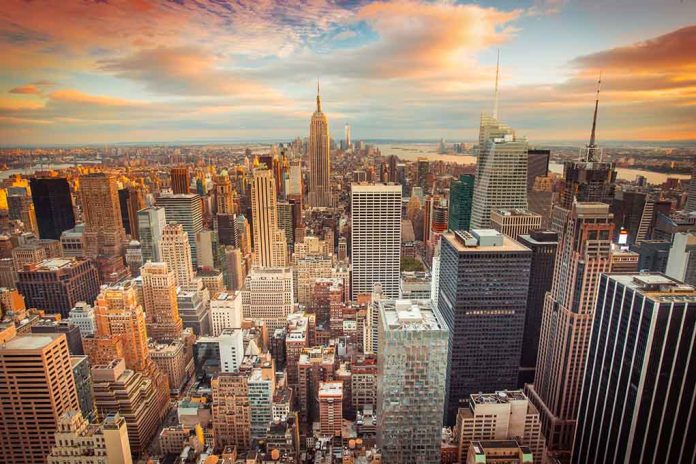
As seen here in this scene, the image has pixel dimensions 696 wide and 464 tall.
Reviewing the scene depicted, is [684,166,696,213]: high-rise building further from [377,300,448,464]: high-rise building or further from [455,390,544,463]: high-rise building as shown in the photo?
[377,300,448,464]: high-rise building

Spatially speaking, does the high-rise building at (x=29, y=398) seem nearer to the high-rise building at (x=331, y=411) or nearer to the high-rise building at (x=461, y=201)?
the high-rise building at (x=331, y=411)

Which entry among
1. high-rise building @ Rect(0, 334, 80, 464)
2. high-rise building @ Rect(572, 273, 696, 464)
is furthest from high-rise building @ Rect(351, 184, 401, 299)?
high-rise building @ Rect(0, 334, 80, 464)

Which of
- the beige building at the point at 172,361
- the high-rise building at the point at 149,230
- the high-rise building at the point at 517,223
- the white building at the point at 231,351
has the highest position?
the high-rise building at the point at 517,223

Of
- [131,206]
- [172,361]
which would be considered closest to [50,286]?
[131,206]

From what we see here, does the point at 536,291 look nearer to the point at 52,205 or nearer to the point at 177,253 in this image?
the point at 177,253

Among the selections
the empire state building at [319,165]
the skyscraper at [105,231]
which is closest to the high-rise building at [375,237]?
the empire state building at [319,165]

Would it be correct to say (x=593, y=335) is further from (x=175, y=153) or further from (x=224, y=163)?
(x=224, y=163)

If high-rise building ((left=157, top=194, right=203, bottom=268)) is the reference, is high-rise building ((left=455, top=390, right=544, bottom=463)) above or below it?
below
